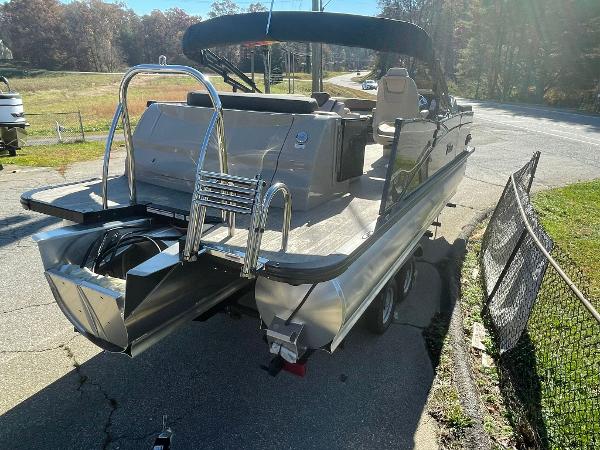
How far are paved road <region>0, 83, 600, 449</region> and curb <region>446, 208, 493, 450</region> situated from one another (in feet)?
0.72

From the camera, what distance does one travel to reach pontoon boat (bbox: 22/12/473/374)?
2.39 meters

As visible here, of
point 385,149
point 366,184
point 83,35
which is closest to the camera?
point 366,184

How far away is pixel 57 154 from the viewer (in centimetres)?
1138

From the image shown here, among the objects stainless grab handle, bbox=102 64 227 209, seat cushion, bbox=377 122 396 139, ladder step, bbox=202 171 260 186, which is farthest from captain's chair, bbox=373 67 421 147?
ladder step, bbox=202 171 260 186

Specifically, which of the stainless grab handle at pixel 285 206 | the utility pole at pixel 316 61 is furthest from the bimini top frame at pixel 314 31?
the stainless grab handle at pixel 285 206

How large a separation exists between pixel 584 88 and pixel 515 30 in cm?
853

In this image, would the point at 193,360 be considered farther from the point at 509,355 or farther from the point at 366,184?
the point at 509,355

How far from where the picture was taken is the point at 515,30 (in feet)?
120

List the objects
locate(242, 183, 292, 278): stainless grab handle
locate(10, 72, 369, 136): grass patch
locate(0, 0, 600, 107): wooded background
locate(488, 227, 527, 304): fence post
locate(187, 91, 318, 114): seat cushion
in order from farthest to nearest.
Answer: locate(0, 0, 600, 107): wooded background → locate(10, 72, 369, 136): grass patch → locate(488, 227, 527, 304): fence post → locate(187, 91, 318, 114): seat cushion → locate(242, 183, 292, 278): stainless grab handle

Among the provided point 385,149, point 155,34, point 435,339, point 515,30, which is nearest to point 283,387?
point 435,339

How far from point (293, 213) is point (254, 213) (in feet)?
3.77

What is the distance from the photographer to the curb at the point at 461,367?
2.76 metres

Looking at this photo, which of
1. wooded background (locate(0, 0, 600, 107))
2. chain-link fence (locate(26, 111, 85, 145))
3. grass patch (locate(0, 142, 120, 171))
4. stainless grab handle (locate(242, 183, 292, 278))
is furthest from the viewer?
wooded background (locate(0, 0, 600, 107))

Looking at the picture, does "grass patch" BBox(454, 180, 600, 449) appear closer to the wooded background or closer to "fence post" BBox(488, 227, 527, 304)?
"fence post" BBox(488, 227, 527, 304)
